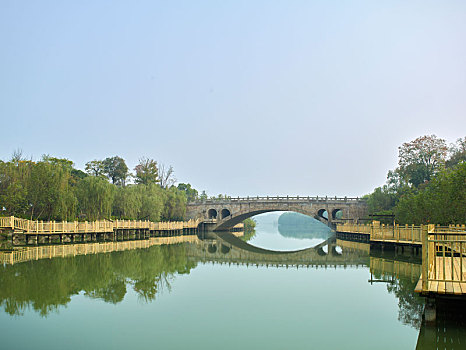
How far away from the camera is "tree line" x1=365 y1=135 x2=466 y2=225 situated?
26.5 m

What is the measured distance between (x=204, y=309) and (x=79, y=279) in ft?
19.6

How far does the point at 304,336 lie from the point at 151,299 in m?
4.89

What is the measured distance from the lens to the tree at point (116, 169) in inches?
2436

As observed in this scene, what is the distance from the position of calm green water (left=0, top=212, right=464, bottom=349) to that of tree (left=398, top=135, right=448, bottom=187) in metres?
27.7

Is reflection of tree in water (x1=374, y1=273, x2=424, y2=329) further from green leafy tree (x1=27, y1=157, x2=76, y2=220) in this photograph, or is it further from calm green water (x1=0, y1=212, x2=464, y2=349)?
green leafy tree (x1=27, y1=157, x2=76, y2=220)

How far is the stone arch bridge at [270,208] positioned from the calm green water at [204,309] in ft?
129

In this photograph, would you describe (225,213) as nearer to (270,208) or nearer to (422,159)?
(270,208)

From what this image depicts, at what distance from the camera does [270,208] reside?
5869 centimetres

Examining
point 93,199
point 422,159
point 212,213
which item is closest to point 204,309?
point 93,199

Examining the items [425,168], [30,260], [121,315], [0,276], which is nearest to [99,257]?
[30,260]

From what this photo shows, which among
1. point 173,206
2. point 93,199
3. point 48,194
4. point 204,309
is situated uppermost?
point 48,194

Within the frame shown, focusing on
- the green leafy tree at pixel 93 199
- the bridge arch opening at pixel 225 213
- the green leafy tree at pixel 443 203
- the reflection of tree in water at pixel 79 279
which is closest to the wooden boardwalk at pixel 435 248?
the green leafy tree at pixel 443 203

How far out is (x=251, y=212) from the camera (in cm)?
5984

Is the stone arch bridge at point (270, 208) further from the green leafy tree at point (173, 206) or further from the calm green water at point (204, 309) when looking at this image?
the calm green water at point (204, 309)
